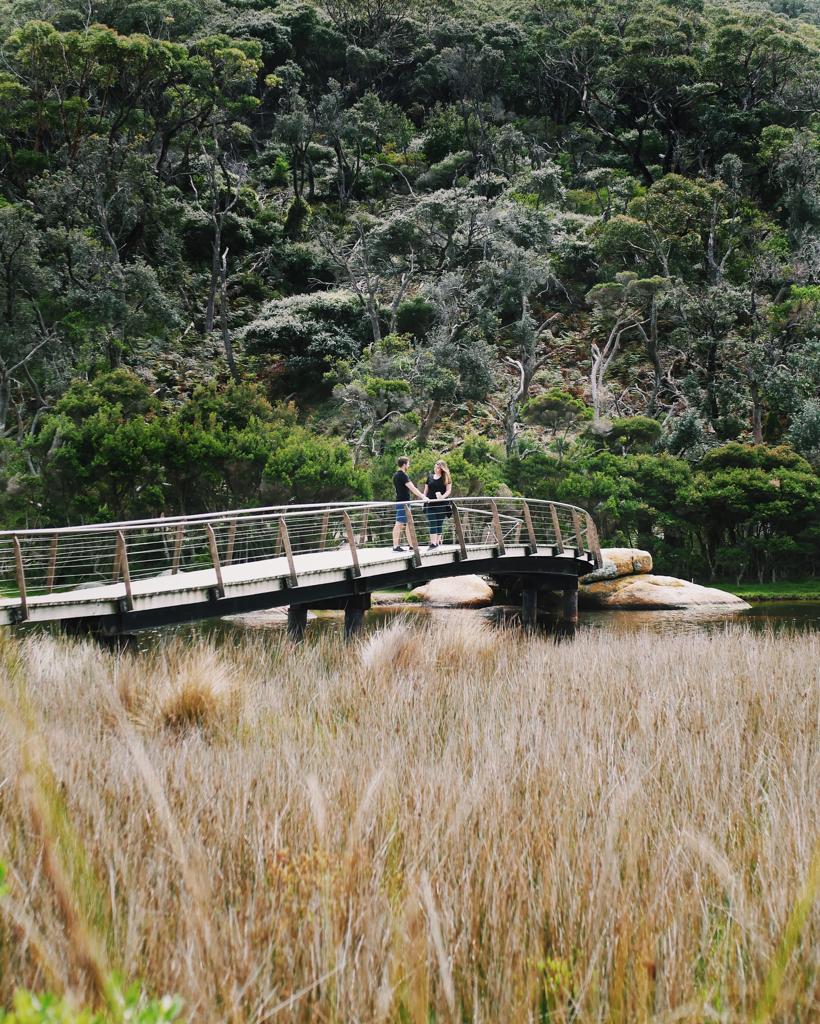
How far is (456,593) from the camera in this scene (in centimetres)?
2386

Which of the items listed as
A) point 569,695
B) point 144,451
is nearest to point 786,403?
point 144,451

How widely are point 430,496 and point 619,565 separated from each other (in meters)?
11.2

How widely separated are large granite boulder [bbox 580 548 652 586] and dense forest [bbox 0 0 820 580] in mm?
2435

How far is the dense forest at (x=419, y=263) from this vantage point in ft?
86.2

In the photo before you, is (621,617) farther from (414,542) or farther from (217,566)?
(217,566)

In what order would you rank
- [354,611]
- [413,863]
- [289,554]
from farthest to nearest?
[354,611], [289,554], [413,863]

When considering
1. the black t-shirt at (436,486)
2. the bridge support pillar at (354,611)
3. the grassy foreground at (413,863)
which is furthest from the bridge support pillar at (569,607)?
the grassy foreground at (413,863)

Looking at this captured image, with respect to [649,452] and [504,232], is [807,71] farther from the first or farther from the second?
[649,452]

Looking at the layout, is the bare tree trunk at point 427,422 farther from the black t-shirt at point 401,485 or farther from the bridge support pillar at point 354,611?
the bridge support pillar at point 354,611

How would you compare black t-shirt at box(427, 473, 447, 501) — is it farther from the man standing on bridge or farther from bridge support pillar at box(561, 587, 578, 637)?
bridge support pillar at box(561, 587, 578, 637)

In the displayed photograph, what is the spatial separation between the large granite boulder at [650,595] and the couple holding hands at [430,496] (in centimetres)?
1030

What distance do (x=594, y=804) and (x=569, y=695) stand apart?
289 centimetres

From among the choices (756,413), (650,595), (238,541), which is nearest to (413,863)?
(238,541)

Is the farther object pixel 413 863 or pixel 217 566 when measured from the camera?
pixel 217 566
